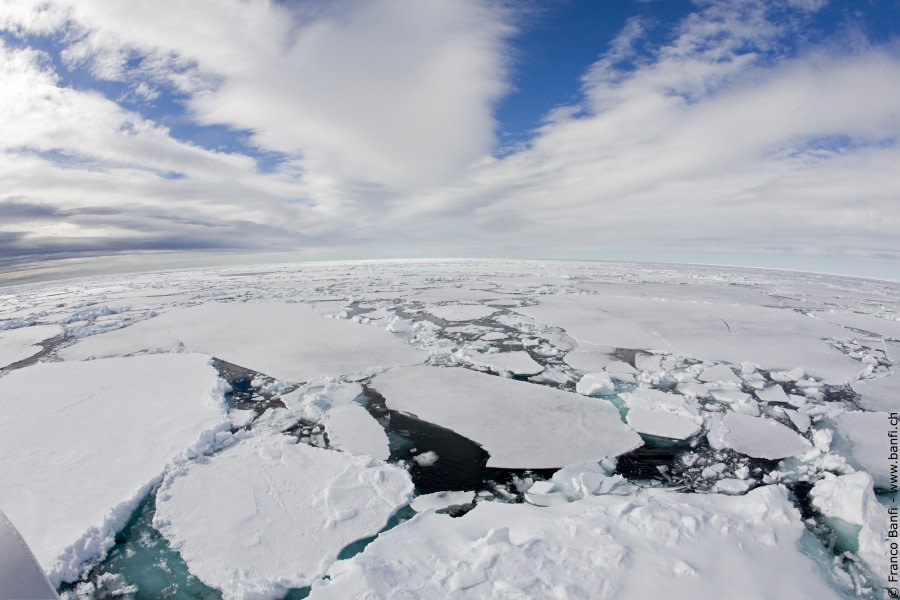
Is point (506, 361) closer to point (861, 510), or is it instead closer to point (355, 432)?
point (355, 432)

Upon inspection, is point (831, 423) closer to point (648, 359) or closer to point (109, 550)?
point (648, 359)

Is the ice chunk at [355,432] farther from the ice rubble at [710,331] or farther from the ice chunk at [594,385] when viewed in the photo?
the ice rubble at [710,331]

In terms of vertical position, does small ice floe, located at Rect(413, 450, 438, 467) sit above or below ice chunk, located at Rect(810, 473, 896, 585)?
below

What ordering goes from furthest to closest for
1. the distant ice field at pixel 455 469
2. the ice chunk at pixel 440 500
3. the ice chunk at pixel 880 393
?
the ice chunk at pixel 880 393, the ice chunk at pixel 440 500, the distant ice field at pixel 455 469

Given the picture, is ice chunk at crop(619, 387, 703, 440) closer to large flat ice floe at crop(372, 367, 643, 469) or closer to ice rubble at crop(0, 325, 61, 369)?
large flat ice floe at crop(372, 367, 643, 469)

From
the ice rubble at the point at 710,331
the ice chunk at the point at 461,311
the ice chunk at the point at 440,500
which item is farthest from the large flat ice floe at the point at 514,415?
the ice chunk at the point at 461,311

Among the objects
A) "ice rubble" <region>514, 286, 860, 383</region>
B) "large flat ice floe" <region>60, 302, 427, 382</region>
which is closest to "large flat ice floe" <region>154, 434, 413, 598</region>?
"large flat ice floe" <region>60, 302, 427, 382</region>
